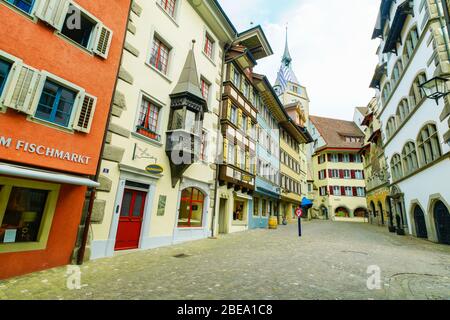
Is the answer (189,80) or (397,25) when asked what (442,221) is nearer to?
(397,25)

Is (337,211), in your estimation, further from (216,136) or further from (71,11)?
(71,11)

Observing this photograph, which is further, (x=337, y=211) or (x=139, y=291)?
(x=337, y=211)

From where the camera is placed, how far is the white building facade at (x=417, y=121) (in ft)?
34.7

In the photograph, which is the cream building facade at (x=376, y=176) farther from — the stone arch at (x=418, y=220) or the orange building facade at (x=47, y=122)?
the orange building facade at (x=47, y=122)

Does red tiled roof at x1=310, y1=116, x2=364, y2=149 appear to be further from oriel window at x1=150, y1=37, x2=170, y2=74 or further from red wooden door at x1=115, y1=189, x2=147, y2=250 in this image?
red wooden door at x1=115, y1=189, x2=147, y2=250

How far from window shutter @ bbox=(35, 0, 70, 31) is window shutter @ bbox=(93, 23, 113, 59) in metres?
0.95

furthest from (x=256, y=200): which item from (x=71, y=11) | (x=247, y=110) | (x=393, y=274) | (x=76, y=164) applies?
(x=71, y=11)

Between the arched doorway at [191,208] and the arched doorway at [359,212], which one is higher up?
the arched doorway at [359,212]

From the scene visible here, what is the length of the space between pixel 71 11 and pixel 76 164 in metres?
4.79

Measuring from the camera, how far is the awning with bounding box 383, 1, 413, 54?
13.5 metres

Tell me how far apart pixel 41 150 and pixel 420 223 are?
19743mm

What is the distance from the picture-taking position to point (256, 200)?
19375 millimetres

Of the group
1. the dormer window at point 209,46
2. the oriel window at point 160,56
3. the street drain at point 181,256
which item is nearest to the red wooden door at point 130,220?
the street drain at point 181,256

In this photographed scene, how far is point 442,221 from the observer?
11375 millimetres
